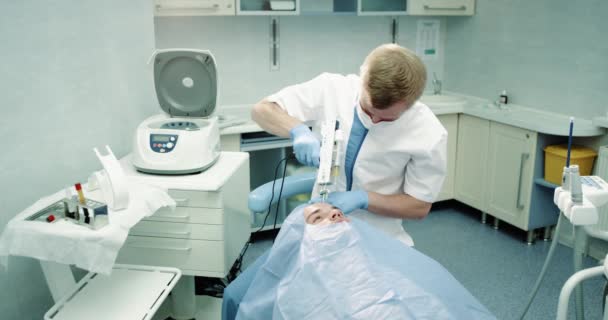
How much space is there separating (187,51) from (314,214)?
45.3 inches

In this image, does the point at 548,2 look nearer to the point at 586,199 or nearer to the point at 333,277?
the point at 586,199

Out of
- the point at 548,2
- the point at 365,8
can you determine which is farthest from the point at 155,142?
the point at 548,2

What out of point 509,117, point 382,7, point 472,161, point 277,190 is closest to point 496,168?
point 472,161

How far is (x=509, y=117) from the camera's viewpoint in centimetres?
314

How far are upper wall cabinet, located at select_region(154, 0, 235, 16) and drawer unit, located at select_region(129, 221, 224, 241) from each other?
127cm

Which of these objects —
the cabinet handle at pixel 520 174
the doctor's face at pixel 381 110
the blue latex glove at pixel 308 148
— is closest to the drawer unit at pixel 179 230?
the blue latex glove at pixel 308 148

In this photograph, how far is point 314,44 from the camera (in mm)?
3531

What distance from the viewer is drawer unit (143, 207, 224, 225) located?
6.56ft

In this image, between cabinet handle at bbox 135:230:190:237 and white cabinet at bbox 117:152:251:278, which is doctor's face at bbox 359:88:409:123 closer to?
white cabinet at bbox 117:152:251:278

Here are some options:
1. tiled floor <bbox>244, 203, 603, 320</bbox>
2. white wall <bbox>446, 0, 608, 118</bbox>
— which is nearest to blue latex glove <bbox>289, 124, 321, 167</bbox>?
tiled floor <bbox>244, 203, 603, 320</bbox>

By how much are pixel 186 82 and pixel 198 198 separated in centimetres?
55

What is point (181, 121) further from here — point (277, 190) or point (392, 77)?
point (392, 77)

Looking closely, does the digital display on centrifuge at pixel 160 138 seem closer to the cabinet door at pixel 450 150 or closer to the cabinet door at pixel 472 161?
the cabinet door at pixel 450 150

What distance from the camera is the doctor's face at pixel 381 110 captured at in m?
1.38
